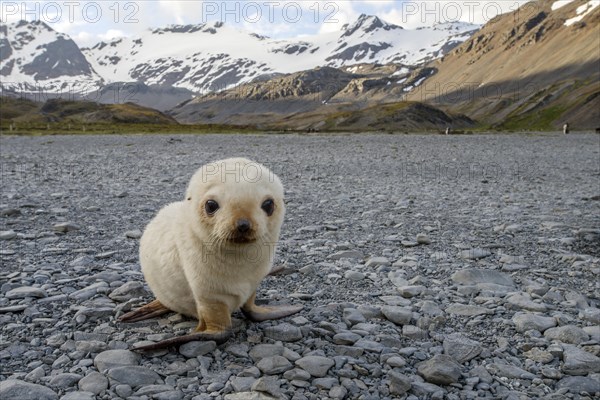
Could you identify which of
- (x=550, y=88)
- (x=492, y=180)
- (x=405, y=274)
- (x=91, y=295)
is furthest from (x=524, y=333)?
(x=550, y=88)

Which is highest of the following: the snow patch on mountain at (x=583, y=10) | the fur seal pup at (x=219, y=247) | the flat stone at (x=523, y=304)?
the snow patch on mountain at (x=583, y=10)

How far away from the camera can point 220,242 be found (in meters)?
4.50

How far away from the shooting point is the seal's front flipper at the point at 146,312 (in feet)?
17.0

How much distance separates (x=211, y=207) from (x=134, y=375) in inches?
56.6

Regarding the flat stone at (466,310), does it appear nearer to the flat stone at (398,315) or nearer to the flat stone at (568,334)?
the flat stone at (398,315)

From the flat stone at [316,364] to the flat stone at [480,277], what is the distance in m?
2.78

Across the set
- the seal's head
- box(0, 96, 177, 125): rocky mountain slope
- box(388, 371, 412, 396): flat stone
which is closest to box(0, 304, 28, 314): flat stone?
the seal's head

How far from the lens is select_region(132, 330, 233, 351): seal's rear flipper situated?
4.38 meters

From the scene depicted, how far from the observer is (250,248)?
15.4 feet

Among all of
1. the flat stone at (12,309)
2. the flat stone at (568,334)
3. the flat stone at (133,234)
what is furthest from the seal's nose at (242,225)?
the flat stone at (133,234)

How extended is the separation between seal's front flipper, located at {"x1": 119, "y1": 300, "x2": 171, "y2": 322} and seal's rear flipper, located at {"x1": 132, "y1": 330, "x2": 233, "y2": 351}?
2.78 feet

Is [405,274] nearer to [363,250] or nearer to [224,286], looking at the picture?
[363,250]

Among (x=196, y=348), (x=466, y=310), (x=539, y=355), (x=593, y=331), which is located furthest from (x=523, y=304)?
(x=196, y=348)

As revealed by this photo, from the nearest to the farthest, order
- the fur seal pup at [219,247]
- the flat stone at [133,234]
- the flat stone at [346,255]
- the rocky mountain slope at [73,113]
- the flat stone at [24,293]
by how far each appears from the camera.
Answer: the fur seal pup at [219,247], the flat stone at [24,293], the flat stone at [346,255], the flat stone at [133,234], the rocky mountain slope at [73,113]
